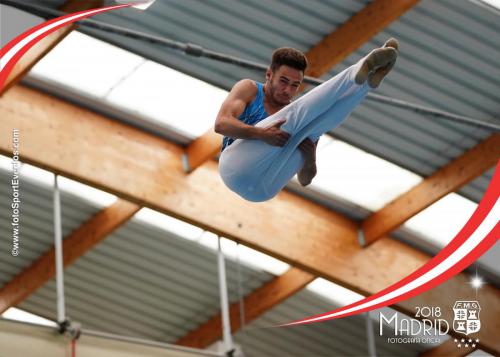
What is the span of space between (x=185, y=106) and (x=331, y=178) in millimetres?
1700

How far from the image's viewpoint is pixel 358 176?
42.2ft

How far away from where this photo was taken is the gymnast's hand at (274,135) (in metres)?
6.99

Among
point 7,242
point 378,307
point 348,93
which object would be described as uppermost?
point 7,242

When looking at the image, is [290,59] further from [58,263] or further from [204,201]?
[204,201]

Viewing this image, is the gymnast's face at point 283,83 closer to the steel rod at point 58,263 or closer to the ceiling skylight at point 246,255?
the steel rod at point 58,263

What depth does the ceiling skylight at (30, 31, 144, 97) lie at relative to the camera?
38.3ft

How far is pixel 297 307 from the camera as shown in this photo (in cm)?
1470

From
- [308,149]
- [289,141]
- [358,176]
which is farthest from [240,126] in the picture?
[358,176]

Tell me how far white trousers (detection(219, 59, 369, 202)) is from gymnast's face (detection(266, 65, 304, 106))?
14cm

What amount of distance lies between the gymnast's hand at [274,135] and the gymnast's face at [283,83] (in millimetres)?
226

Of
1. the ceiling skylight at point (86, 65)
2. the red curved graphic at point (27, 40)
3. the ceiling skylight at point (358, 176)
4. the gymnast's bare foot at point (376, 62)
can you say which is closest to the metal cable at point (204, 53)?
the red curved graphic at point (27, 40)

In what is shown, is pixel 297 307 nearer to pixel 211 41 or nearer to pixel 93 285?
pixel 93 285

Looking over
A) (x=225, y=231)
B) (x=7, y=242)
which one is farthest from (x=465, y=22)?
(x=7, y=242)

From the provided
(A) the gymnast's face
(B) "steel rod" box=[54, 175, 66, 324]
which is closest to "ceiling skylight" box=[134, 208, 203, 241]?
(B) "steel rod" box=[54, 175, 66, 324]
